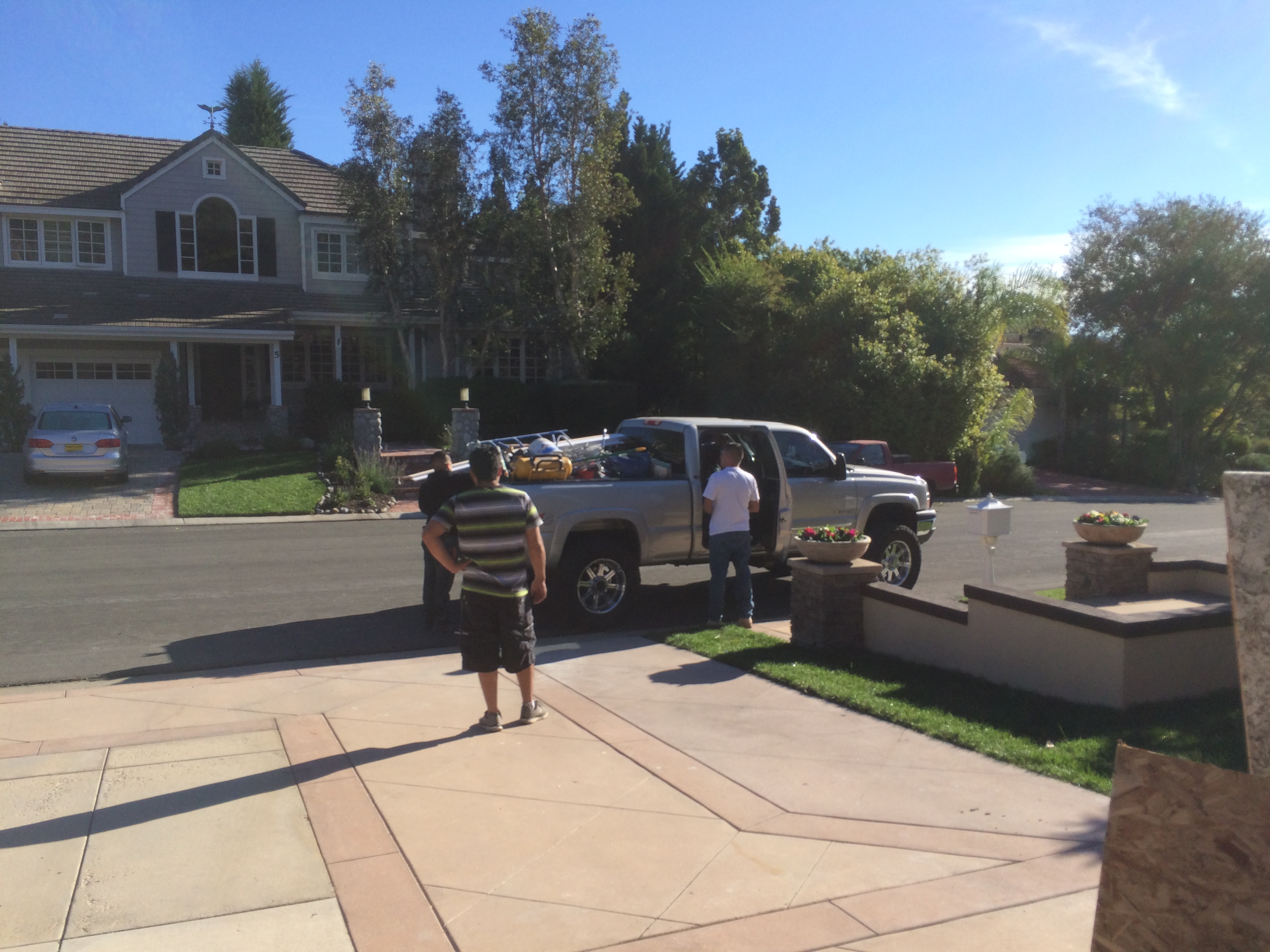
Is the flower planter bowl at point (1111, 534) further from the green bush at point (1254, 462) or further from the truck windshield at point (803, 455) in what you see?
the green bush at point (1254, 462)

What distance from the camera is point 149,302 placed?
26.3 metres

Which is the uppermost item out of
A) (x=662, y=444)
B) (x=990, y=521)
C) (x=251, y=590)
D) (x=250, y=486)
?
(x=662, y=444)

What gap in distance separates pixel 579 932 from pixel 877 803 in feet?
6.07

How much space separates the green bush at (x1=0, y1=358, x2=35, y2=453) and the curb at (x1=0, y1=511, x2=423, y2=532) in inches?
313

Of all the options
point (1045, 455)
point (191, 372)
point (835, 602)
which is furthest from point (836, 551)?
point (1045, 455)

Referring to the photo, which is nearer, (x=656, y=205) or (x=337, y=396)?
(x=337, y=396)

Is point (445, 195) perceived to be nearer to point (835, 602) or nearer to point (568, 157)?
point (568, 157)

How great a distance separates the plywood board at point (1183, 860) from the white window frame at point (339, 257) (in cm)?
2853

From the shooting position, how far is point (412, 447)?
1011 inches

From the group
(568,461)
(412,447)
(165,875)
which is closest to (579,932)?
(165,875)

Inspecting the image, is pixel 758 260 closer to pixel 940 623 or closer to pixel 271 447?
pixel 271 447

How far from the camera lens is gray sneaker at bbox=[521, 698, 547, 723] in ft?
21.3

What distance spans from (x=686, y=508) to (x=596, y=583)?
1.12 metres

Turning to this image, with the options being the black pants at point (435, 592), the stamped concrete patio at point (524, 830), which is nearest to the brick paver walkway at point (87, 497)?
the black pants at point (435, 592)
